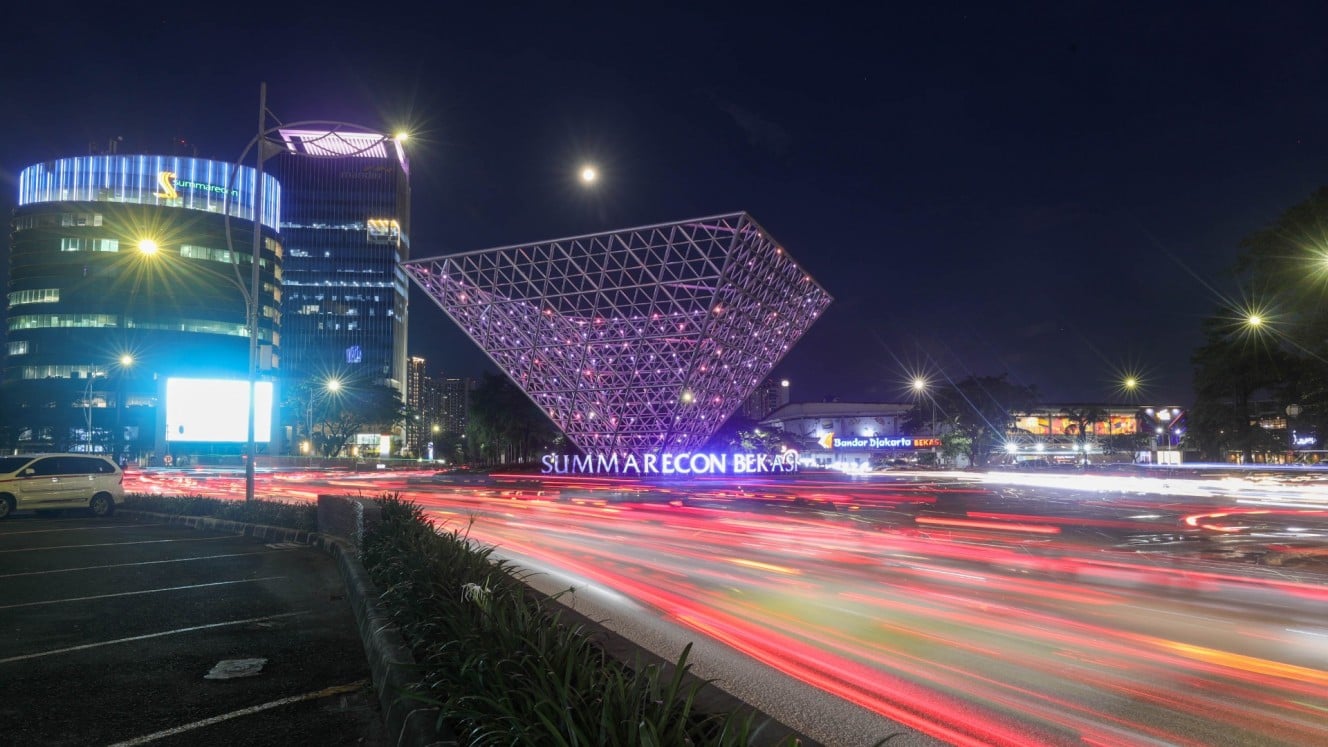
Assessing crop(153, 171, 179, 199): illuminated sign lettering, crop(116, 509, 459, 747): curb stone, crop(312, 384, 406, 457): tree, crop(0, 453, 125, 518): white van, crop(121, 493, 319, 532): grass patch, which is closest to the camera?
crop(116, 509, 459, 747): curb stone

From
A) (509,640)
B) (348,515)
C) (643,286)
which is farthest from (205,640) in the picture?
(643,286)

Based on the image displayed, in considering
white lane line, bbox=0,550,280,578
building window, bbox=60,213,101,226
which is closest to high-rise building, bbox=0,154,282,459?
building window, bbox=60,213,101,226

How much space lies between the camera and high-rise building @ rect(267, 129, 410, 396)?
15238 cm

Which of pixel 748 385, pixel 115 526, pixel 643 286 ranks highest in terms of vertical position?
pixel 643 286

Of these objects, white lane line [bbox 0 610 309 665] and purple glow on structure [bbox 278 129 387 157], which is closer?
white lane line [bbox 0 610 309 665]

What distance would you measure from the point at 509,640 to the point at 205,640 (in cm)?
460

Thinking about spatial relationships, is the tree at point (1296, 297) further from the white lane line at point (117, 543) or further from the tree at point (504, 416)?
the tree at point (504, 416)

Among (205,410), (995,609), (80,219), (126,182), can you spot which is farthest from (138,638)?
(126,182)

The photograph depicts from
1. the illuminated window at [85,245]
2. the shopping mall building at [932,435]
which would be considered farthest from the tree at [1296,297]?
the illuminated window at [85,245]

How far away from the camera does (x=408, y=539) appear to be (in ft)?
29.0

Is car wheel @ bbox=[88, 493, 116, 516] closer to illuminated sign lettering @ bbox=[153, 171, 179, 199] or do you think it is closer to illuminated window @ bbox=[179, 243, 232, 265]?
illuminated window @ bbox=[179, 243, 232, 265]

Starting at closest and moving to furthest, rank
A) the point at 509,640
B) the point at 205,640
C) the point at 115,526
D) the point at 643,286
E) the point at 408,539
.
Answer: the point at 509,640
the point at 205,640
the point at 408,539
the point at 115,526
the point at 643,286

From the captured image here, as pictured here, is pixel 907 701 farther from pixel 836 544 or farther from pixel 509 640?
pixel 836 544

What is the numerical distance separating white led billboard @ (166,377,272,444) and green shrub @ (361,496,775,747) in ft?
73.4
